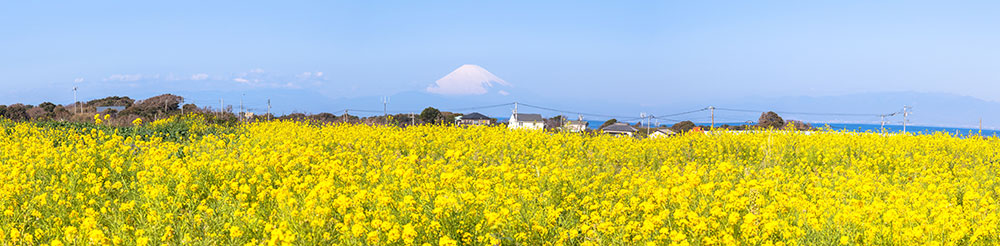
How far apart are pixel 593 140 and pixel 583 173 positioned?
5657 mm

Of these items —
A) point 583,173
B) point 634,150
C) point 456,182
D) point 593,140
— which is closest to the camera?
point 456,182

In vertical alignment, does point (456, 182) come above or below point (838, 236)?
above

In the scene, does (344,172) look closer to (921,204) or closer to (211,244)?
(211,244)

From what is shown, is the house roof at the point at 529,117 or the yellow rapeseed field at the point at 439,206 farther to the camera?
the house roof at the point at 529,117

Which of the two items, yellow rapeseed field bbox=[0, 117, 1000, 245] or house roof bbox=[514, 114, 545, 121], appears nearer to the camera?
yellow rapeseed field bbox=[0, 117, 1000, 245]

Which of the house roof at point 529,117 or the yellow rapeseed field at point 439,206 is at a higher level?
the yellow rapeseed field at point 439,206

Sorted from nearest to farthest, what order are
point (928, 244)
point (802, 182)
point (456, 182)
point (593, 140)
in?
point (928, 244) < point (456, 182) < point (802, 182) < point (593, 140)

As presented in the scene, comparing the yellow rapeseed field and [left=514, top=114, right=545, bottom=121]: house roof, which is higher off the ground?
the yellow rapeseed field

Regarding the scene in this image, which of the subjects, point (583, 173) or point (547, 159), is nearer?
point (583, 173)

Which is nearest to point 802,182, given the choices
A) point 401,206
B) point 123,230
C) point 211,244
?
point 401,206

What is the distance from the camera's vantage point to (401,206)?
4.67 metres

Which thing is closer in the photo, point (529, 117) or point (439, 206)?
point (439, 206)

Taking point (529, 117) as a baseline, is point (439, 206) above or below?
above

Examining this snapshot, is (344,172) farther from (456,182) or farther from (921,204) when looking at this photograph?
(921,204)
